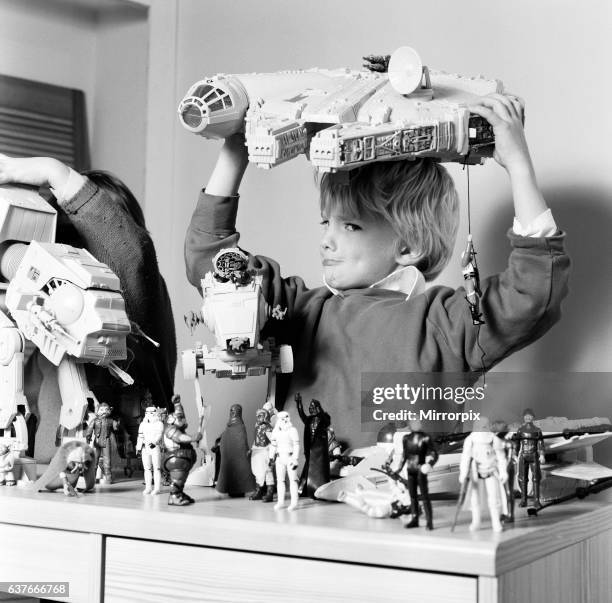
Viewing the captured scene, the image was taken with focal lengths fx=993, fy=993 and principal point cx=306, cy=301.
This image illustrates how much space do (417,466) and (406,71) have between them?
1.42 ft

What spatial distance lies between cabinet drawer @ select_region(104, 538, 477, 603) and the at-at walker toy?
0.21m

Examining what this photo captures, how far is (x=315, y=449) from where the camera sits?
99 centimetres

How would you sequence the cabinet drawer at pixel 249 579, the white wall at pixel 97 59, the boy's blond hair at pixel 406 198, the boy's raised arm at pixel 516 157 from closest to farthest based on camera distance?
the cabinet drawer at pixel 249 579 → the boy's raised arm at pixel 516 157 → the boy's blond hair at pixel 406 198 → the white wall at pixel 97 59

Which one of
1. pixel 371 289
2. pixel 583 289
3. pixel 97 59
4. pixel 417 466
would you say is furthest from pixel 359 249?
pixel 97 59

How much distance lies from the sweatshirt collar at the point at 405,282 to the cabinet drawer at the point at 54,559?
0.44 meters

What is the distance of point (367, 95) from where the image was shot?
1.06 metres

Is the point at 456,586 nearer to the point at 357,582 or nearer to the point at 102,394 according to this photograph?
the point at 357,582

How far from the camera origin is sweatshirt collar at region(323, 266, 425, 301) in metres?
1.15

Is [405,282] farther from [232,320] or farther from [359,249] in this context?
[232,320]

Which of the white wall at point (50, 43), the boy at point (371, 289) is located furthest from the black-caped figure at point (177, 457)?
the white wall at point (50, 43)

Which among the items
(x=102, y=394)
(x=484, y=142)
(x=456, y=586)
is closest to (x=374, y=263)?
(x=484, y=142)

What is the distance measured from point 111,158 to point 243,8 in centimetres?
34

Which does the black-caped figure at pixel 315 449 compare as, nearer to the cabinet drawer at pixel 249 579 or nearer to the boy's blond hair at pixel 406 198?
the cabinet drawer at pixel 249 579

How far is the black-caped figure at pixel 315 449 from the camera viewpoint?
0.98m
